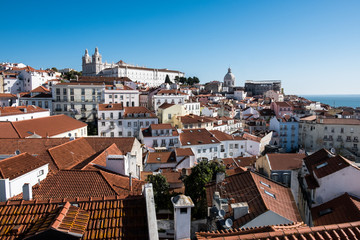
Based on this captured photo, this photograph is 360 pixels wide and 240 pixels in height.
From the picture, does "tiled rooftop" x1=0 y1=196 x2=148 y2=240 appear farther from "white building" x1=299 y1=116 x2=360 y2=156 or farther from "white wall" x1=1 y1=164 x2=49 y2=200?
"white building" x1=299 y1=116 x2=360 y2=156

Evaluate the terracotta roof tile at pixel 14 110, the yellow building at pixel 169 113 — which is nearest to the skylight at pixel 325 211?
the yellow building at pixel 169 113

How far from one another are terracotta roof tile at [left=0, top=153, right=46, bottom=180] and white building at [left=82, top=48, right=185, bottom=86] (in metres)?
110

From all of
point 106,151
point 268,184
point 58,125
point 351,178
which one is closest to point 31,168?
point 106,151

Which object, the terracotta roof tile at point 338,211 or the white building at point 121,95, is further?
the white building at point 121,95

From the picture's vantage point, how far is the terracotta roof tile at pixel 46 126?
96.1 ft

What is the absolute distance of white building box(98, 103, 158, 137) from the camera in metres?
44.4

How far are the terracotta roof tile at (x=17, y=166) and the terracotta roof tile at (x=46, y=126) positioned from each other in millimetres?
17733

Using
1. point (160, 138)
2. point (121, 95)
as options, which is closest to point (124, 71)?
point (121, 95)

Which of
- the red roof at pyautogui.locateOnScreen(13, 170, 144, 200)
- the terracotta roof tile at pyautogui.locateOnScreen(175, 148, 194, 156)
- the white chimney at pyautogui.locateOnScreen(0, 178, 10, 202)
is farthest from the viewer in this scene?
the terracotta roof tile at pyautogui.locateOnScreen(175, 148, 194, 156)

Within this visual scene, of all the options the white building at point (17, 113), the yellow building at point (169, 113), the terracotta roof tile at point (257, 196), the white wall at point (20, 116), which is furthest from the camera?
the yellow building at point (169, 113)

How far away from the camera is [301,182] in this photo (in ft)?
66.1

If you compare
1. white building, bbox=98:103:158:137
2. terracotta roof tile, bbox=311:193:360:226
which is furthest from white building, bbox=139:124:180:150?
terracotta roof tile, bbox=311:193:360:226

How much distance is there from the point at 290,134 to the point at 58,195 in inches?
2127

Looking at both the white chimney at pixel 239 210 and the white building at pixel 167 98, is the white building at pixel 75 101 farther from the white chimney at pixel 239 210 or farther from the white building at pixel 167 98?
the white chimney at pixel 239 210
